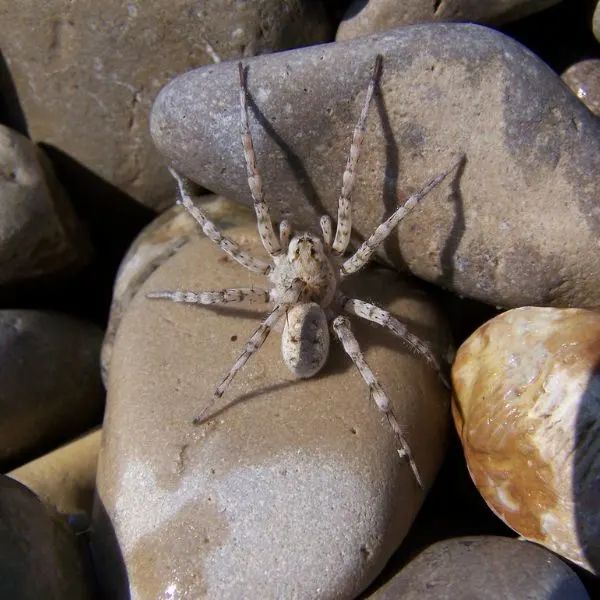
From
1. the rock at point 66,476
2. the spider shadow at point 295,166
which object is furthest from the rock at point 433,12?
the rock at point 66,476

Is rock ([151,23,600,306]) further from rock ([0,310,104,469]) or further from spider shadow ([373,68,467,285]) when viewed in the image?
rock ([0,310,104,469])

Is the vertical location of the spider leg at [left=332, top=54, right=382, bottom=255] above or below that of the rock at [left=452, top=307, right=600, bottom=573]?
above

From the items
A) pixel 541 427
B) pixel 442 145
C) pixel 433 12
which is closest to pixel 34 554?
pixel 541 427

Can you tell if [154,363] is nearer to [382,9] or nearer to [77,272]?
[77,272]

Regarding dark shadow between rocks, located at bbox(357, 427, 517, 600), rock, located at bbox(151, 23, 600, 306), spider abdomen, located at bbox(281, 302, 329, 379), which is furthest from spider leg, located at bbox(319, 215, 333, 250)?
dark shadow between rocks, located at bbox(357, 427, 517, 600)

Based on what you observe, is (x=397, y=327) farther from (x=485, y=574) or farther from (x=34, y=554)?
(x=34, y=554)

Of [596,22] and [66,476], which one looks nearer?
[66,476]

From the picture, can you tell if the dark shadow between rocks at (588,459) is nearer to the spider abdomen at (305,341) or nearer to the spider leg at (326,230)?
the spider abdomen at (305,341)
